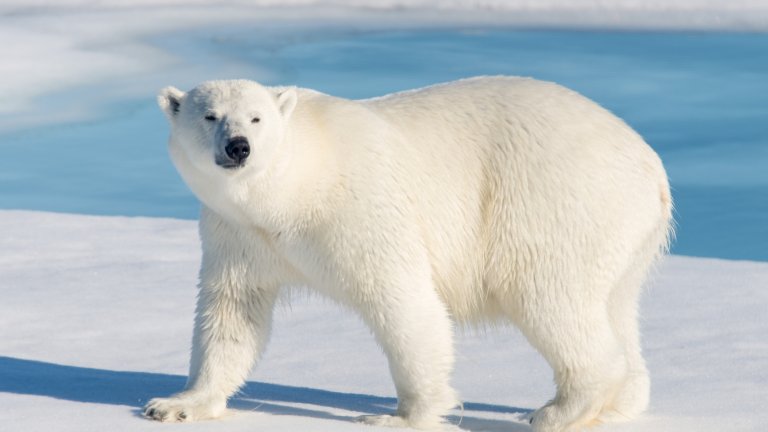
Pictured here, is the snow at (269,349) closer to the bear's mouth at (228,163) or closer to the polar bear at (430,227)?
the polar bear at (430,227)

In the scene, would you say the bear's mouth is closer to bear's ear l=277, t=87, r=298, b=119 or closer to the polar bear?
the polar bear

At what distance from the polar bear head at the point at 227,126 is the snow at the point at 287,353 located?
772mm

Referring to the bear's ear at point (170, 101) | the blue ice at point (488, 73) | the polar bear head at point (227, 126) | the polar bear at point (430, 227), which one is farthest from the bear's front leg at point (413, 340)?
the blue ice at point (488, 73)

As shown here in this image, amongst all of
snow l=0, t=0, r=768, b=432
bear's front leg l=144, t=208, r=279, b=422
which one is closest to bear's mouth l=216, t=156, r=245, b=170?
bear's front leg l=144, t=208, r=279, b=422

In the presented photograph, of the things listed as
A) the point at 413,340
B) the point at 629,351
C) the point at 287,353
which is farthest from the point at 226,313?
the point at 629,351

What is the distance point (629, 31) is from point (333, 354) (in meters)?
13.1

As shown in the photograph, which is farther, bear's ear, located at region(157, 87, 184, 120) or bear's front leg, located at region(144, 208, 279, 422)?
bear's front leg, located at region(144, 208, 279, 422)

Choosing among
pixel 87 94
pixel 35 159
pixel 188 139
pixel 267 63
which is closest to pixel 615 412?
pixel 188 139

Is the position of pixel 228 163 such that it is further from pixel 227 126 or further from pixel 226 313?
pixel 226 313

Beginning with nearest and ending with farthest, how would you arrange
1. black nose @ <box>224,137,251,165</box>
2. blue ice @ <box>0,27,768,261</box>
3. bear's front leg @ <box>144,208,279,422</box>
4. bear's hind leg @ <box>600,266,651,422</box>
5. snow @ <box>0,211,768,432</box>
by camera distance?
→ black nose @ <box>224,137,251,165</box> < bear's front leg @ <box>144,208,279,422</box> < snow @ <box>0,211,768,432</box> < bear's hind leg @ <box>600,266,651,422</box> < blue ice @ <box>0,27,768,261</box>

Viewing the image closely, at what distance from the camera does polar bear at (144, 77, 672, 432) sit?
3.83 meters

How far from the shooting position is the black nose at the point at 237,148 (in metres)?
3.59

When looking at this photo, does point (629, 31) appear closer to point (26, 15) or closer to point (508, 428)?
point (26, 15)

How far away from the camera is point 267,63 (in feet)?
50.8
